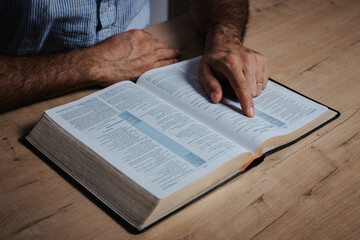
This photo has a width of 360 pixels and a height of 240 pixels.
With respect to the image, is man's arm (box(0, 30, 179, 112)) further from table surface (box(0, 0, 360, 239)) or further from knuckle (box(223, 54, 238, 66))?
knuckle (box(223, 54, 238, 66))

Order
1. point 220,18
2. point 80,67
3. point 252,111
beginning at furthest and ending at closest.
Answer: point 220,18 < point 80,67 < point 252,111

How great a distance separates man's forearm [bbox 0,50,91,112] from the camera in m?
0.86

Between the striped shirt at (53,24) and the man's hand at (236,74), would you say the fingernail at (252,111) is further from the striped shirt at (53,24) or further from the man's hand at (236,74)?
the striped shirt at (53,24)

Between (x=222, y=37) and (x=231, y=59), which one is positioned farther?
(x=222, y=37)

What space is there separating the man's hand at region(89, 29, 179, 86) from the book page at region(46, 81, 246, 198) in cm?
13

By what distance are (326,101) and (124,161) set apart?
1.80ft

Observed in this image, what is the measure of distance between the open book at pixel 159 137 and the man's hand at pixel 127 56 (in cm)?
8

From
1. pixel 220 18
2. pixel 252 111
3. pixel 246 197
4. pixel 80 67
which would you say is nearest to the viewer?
pixel 246 197

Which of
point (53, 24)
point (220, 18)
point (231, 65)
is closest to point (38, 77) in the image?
point (53, 24)

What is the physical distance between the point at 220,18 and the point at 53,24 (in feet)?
1.68

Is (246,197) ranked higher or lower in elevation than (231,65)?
lower

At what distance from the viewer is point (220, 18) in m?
1.25

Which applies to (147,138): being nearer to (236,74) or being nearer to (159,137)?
(159,137)

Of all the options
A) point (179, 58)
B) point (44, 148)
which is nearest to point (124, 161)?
point (44, 148)
